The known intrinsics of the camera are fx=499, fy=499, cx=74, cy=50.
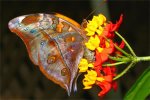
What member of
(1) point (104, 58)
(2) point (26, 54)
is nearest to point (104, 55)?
(1) point (104, 58)

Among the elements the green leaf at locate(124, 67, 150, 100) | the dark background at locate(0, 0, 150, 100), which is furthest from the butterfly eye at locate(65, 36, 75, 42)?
the dark background at locate(0, 0, 150, 100)

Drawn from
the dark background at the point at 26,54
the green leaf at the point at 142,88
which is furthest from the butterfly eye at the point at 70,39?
the dark background at the point at 26,54

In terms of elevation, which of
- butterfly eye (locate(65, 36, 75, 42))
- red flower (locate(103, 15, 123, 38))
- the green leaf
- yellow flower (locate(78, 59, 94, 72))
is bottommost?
the green leaf

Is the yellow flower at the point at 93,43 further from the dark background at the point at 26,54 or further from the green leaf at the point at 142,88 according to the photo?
the dark background at the point at 26,54

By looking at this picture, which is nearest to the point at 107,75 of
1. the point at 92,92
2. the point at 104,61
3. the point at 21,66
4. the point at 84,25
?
A: the point at 104,61

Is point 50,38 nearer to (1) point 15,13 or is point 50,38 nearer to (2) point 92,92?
(2) point 92,92

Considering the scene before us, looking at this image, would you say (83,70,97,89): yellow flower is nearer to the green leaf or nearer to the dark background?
the green leaf

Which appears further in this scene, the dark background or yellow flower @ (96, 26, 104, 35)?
the dark background

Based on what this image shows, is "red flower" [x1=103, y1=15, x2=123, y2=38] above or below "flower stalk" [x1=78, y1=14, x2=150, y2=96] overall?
above
